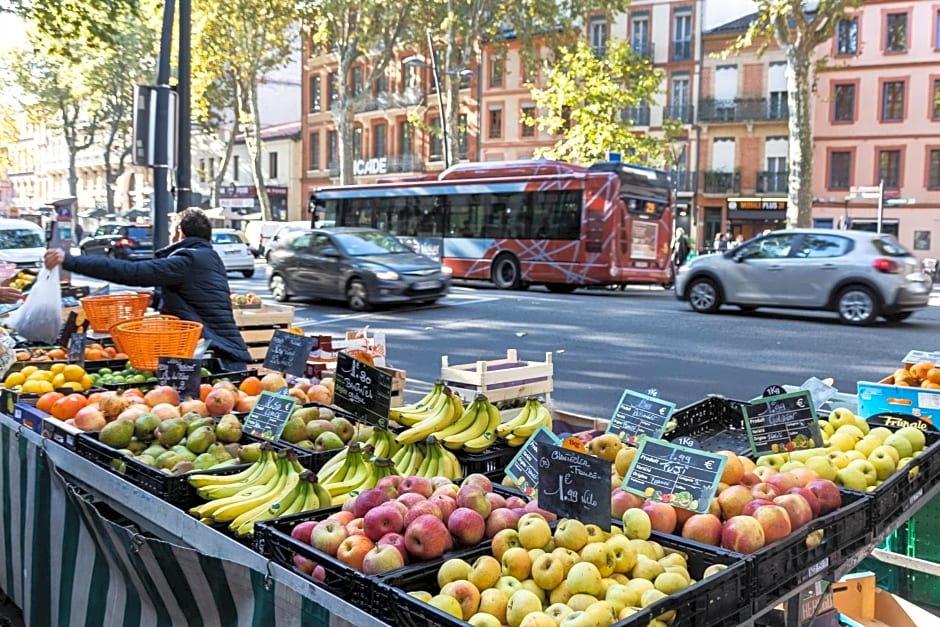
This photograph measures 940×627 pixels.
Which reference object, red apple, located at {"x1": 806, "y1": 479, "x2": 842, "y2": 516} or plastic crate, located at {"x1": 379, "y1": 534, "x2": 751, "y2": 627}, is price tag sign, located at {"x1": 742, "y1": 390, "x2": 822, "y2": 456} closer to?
red apple, located at {"x1": 806, "y1": 479, "x2": 842, "y2": 516}

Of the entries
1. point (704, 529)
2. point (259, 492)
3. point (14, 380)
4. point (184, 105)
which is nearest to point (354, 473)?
point (259, 492)

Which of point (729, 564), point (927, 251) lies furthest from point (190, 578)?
point (927, 251)

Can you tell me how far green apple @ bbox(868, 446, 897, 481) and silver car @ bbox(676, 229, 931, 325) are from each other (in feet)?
39.5

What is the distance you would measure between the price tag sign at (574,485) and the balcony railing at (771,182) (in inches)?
1600

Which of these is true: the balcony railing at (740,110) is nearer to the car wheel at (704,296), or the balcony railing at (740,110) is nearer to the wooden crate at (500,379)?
the car wheel at (704,296)

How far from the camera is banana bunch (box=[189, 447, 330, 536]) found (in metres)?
2.90

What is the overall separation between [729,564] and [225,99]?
1971 inches

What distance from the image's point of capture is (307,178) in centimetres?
5672

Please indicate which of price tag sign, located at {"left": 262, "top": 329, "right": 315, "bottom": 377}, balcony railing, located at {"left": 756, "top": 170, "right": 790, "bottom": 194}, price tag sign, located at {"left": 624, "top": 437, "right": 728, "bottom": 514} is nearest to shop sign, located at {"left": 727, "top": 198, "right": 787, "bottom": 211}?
balcony railing, located at {"left": 756, "top": 170, "right": 790, "bottom": 194}

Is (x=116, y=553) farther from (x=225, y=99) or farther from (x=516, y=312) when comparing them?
(x=225, y=99)

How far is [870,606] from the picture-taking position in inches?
150

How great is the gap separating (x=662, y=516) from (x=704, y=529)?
0.13 meters

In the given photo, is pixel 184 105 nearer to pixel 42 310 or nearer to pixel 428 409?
pixel 42 310

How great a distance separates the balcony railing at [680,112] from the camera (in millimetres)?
43438
